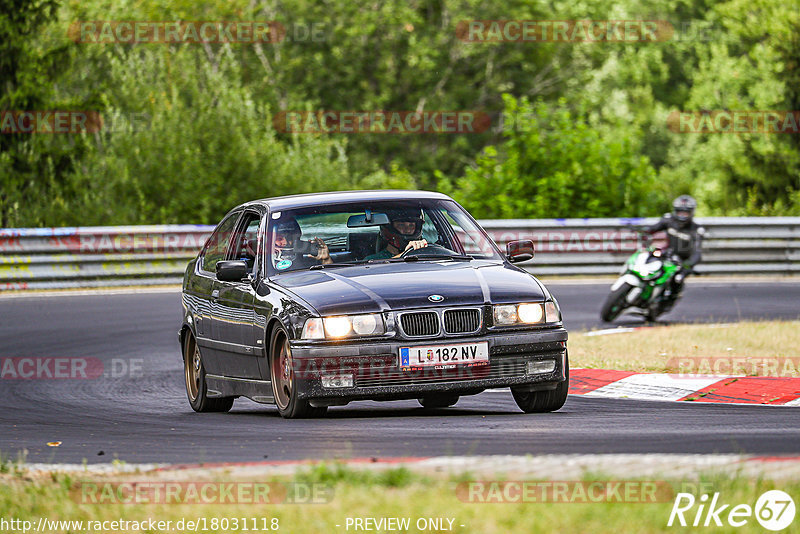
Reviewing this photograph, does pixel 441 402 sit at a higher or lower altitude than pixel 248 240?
lower

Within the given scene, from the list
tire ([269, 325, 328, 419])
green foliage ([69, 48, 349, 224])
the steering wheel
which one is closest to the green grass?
the steering wheel

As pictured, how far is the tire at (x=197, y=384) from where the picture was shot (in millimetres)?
10516

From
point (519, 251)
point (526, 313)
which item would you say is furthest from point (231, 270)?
point (526, 313)

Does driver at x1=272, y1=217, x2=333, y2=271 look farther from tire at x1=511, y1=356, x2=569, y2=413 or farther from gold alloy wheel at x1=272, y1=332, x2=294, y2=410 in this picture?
tire at x1=511, y1=356, x2=569, y2=413

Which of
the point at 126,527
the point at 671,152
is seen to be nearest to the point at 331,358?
the point at 126,527

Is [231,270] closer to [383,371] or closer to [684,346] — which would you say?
[383,371]

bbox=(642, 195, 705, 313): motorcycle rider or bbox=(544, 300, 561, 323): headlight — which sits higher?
bbox=(544, 300, 561, 323): headlight

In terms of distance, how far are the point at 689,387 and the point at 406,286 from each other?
2993 mm

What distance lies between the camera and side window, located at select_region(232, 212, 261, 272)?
9922mm

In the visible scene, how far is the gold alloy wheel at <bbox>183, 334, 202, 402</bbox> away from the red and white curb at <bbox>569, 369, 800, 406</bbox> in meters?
2.93

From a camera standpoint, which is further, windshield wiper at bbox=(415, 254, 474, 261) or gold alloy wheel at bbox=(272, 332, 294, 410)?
windshield wiper at bbox=(415, 254, 474, 261)

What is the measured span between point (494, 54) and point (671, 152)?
1606 cm

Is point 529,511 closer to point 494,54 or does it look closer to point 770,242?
point 770,242

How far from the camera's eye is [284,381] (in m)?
8.79
